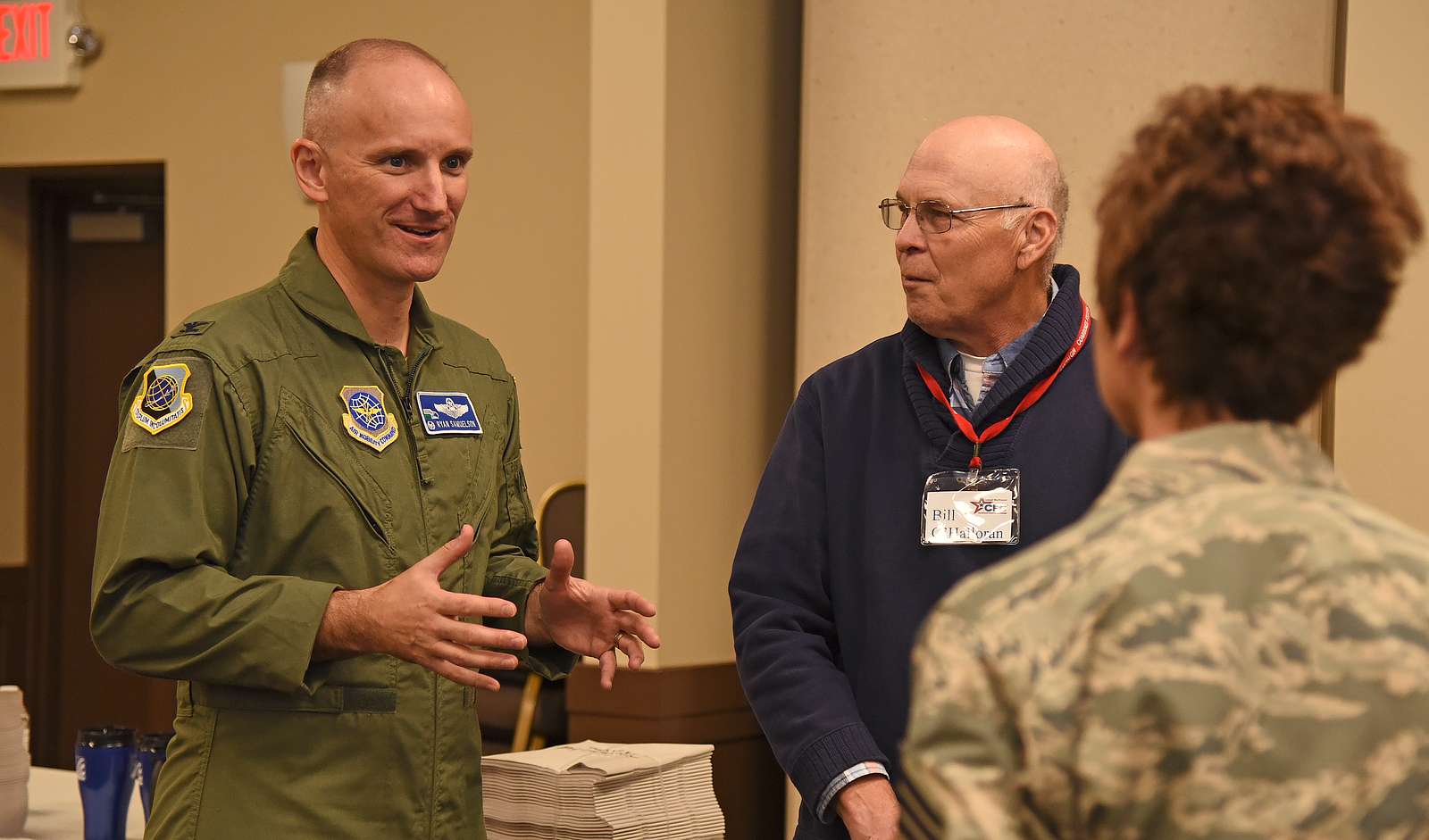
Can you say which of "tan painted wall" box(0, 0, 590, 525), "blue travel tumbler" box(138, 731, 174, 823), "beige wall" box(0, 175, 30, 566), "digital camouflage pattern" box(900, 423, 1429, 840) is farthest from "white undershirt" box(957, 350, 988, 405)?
"beige wall" box(0, 175, 30, 566)

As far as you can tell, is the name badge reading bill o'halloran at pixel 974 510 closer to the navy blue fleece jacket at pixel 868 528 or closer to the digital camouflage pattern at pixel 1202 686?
the navy blue fleece jacket at pixel 868 528

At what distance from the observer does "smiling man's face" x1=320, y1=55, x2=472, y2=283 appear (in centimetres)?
183

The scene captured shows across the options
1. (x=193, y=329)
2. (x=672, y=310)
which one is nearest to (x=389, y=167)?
(x=193, y=329)

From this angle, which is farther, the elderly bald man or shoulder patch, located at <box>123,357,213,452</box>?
the elderly bald man

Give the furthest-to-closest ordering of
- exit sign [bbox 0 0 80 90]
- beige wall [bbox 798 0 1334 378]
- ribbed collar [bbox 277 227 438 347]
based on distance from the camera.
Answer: exit sign [bbox 0 0 80 90] → beige wall [bbox 798 0 1334 378] → ribbed collar [bbox 277 227 438 347]

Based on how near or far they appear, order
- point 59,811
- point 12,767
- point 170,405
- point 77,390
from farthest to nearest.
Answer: point 77,390
point 59,811
point 12,767
point 170,405

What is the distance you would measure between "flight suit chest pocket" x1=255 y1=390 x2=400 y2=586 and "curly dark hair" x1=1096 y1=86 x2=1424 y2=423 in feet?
3.43

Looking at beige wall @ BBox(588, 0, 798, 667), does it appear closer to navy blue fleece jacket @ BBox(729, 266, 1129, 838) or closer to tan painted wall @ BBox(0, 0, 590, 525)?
tan painted wall @ BBox(0, 0, 590, 525)

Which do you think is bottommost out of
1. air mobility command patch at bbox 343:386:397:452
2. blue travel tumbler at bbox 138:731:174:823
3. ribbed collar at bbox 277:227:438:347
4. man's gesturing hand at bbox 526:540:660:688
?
blue travel tumbler at bbox 138:731:174:823

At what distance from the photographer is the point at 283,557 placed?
67.6 inches

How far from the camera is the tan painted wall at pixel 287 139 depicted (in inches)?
194

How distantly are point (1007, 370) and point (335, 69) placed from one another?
37.6 inches

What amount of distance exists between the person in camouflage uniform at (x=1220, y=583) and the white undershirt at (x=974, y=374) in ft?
3.41

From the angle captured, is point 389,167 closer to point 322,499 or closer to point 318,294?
point 318,294
